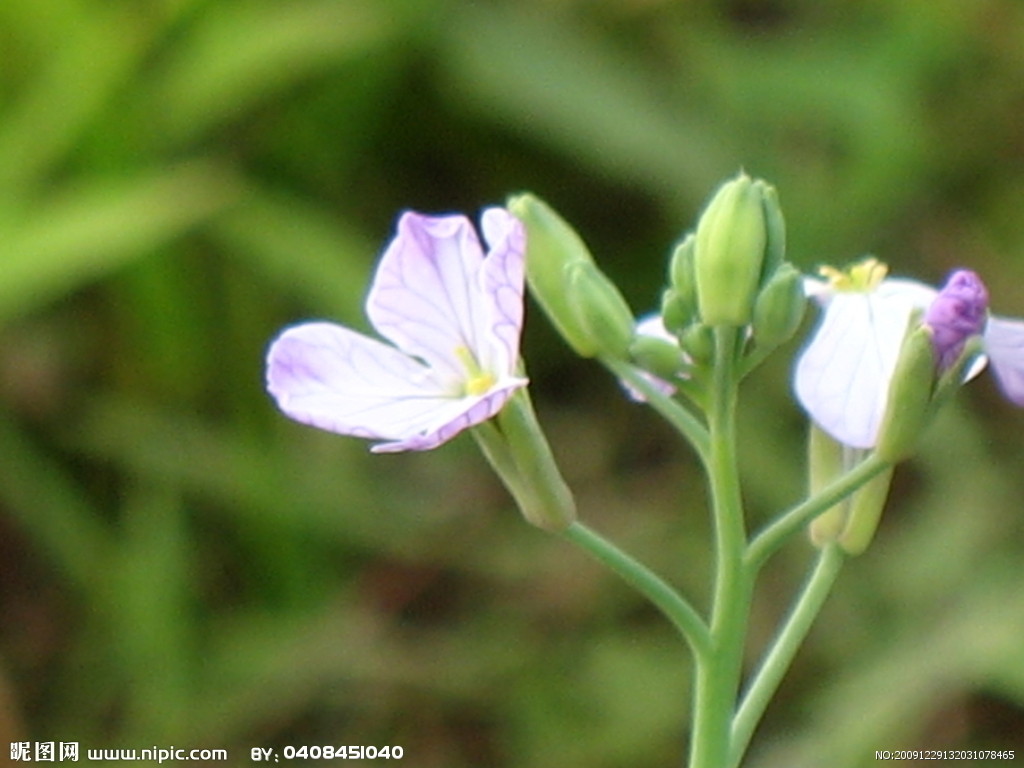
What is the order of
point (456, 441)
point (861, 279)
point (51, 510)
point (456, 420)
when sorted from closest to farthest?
point (456, 420) < point (861, 279) < point (51, 510) < point (456, 441)

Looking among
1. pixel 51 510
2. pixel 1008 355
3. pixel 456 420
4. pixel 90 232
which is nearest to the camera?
pixel 456 420

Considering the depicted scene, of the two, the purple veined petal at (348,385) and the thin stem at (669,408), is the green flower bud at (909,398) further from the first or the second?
the purple veined petal at (348,385)

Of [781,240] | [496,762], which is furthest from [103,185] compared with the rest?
[781,240]

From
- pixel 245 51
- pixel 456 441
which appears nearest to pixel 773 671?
pixel 456 441

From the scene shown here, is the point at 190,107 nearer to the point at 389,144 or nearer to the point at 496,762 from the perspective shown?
the point at 389,144

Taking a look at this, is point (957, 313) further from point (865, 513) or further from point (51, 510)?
point (51, 510)

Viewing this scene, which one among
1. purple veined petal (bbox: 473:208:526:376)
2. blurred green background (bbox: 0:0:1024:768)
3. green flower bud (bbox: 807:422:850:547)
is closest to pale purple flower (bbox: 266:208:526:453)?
purple veined petal (bbox: 473:208:526:376)

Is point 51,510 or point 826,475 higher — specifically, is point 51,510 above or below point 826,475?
below
